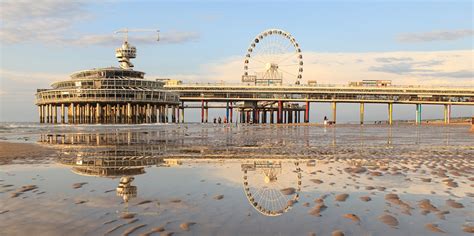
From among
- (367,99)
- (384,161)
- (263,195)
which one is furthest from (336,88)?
(263,195)

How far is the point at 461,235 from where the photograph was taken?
4.43 m

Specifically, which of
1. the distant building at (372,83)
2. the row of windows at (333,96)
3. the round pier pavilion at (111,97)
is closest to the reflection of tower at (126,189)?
the round pier pavilion at (111,97)

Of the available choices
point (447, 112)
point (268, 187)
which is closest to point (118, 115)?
point (447, 112)

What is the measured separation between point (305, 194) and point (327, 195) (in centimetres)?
37

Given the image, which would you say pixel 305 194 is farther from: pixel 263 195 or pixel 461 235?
pixel 461 235

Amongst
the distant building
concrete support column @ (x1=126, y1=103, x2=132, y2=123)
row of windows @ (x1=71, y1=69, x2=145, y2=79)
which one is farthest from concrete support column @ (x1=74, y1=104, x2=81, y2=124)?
the distant building

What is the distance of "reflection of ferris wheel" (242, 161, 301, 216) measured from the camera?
5.82 meters

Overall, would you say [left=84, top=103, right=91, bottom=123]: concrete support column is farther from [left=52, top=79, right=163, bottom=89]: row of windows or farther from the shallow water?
the shallow water

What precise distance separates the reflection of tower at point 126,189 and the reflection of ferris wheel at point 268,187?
6.37 ft

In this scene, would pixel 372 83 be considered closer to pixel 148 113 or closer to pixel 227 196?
pixel 148 113

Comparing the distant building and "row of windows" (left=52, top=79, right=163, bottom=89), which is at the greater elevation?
the distant building

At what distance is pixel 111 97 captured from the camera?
275ft

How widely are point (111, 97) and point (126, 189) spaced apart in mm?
80375

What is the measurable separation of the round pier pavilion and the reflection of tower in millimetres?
77353
